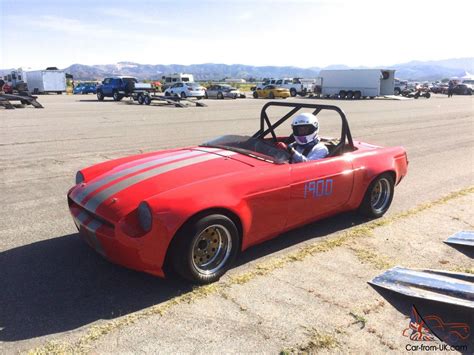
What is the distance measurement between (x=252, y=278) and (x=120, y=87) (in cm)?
2847

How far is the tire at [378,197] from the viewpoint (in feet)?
16.3

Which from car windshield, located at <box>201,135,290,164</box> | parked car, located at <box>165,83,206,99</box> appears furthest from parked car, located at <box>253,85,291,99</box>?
car windshield, located at <box>201,135,290,164</box>

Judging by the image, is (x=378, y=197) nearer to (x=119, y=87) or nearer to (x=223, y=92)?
(x=119, y=87)

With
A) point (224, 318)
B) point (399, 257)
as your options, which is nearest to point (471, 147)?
point (399, 257)

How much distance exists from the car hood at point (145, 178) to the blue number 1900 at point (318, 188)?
2.11 feet

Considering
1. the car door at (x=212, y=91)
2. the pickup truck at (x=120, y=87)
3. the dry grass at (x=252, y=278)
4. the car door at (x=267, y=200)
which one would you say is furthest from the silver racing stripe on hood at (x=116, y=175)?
the car door at (x=212, y=91)

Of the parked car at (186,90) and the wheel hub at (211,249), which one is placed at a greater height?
the parked car at (186,90)

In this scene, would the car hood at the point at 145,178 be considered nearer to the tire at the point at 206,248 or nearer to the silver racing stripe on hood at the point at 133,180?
the silver racing stripe on hood at the point at 133,180

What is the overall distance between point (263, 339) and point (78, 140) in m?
9.78

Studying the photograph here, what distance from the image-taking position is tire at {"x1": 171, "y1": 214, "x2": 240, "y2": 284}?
3.23 m

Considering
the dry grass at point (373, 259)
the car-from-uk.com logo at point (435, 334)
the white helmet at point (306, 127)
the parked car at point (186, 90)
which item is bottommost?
the car-from-uk.com logo at point (435, 334)

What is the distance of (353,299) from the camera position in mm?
3365

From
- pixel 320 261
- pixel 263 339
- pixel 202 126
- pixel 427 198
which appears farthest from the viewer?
pixel 202 126

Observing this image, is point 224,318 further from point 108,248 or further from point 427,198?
point 427,198
